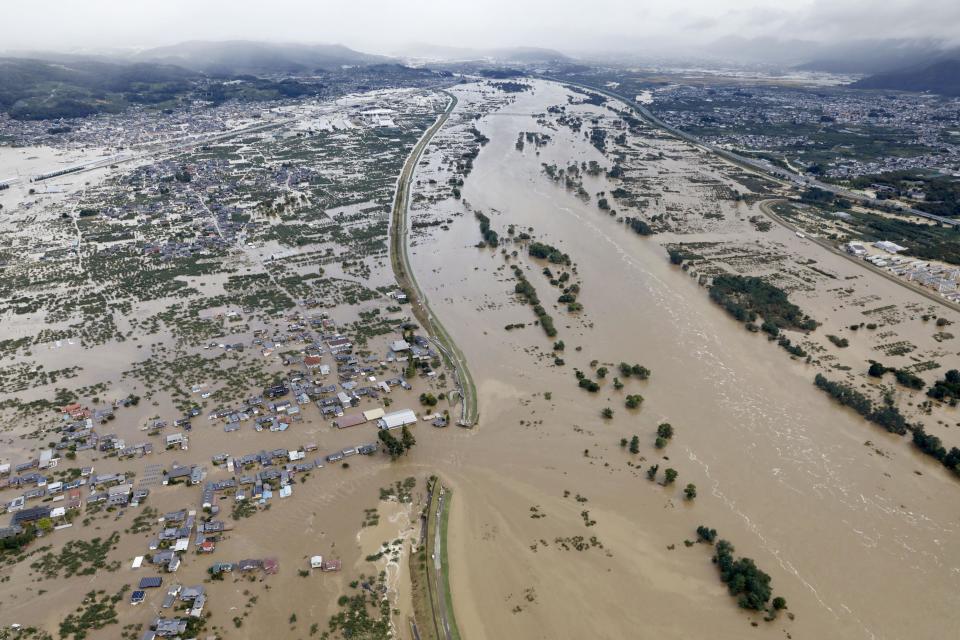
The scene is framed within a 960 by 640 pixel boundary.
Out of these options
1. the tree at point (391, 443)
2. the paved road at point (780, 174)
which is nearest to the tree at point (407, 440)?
the tree at point (391, 443)

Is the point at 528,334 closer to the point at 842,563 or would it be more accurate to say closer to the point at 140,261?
the point at 842,563

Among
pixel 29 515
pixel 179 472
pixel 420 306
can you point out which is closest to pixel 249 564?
pixel 179 472

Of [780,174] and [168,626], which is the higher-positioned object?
[780,174]

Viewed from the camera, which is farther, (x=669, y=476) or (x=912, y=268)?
(x=912, y=268)

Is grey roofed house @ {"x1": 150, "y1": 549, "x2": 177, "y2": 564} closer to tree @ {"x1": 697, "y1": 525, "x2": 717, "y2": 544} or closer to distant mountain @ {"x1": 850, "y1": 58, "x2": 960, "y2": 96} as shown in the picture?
tree @ {"x1": 697, "y1": 525, "x2": 717, "y2": 544}

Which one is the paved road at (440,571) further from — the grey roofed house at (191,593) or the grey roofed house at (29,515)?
the grey roofed house at (29,515)

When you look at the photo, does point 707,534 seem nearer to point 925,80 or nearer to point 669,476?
point 669,476

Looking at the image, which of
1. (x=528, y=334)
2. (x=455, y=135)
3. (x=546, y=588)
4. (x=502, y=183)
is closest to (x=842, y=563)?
(x=546, y=588)

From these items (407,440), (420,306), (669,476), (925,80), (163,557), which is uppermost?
(925,80)
